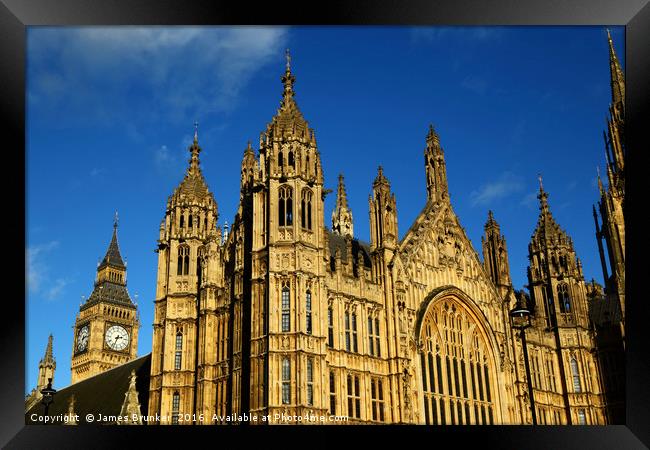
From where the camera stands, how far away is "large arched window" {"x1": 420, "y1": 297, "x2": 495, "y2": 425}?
1793 inches

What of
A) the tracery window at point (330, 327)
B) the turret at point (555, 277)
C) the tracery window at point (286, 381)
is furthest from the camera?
the turret at point (555, 277)

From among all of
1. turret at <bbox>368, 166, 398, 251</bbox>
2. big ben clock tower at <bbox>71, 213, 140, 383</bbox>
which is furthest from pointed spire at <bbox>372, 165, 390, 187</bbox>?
big ben clock tower at <bbox>71, 213, 140, 383</bbox>

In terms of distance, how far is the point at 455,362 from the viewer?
158 ft

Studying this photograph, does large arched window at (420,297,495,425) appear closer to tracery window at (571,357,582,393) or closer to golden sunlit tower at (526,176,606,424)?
golden sunlit tower at (526,176,606,424)

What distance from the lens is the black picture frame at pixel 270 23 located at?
74.1 feet

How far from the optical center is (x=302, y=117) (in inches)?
1721

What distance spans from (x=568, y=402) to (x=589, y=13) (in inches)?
1533

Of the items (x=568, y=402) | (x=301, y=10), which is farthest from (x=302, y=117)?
(x=568, y=402)

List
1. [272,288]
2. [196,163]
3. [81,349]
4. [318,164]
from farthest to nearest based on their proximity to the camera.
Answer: [81,349], [196,163], [318,164], [272,288]

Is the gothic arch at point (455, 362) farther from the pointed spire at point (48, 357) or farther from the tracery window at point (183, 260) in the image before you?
the pointed spire at point (48, 357)

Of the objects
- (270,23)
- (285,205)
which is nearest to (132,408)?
(285,205)

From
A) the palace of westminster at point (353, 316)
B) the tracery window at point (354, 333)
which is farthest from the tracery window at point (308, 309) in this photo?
the tracery window at point (354, 333)

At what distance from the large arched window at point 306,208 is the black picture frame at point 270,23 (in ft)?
59.7
